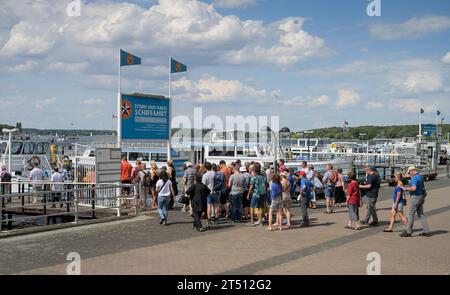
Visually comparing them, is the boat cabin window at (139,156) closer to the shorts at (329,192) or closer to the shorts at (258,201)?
the shorts at (329,192)

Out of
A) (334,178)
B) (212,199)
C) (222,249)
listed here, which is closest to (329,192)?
(334,178)

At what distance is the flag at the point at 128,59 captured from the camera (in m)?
18.6

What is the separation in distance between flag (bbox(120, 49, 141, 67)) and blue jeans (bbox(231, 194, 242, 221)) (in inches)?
262

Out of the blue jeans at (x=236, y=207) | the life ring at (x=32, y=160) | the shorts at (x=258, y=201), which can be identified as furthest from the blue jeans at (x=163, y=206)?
the life ring at (x=32, y=160)

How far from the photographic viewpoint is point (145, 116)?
741 inches

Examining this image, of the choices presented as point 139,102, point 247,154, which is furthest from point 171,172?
point 247,154

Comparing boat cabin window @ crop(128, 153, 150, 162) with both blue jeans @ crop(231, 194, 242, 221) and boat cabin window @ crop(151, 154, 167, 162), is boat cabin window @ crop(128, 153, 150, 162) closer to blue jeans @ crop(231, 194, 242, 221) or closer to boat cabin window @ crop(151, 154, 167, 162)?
boat cabin window @ crop(151, 154, 167, 162)

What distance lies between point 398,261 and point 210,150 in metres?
23.8

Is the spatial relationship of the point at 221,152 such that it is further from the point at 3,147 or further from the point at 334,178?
the point at 334,178

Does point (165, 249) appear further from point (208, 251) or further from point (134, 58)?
point (134, 58)

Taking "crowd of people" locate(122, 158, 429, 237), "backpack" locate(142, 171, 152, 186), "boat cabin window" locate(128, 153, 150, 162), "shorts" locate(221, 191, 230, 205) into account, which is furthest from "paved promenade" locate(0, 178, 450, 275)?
"boat cabin window" locate(128, 153, 150, 162)

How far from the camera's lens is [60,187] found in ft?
61.9

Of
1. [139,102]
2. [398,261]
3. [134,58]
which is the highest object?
[134,58]

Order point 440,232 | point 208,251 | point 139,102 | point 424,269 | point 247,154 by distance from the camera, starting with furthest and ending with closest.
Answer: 1. point 247,154
2. point 139,102
3. point 440,232
4. point 208,251
5. point 424,269
